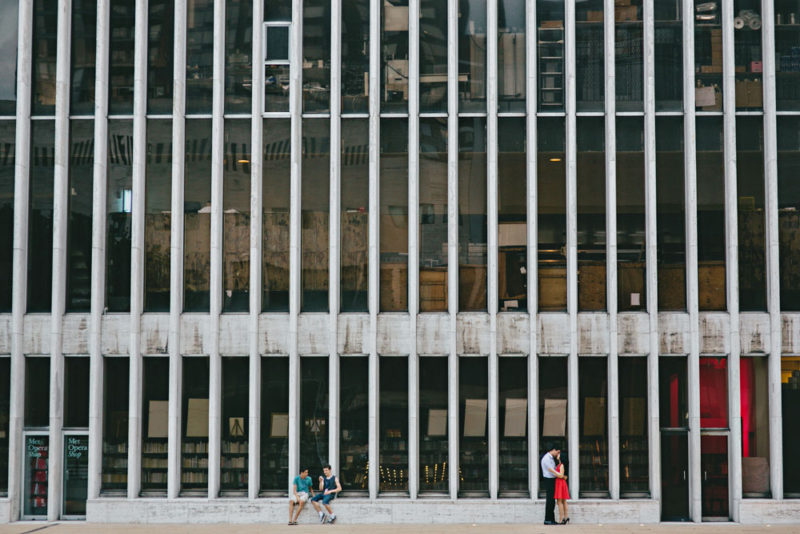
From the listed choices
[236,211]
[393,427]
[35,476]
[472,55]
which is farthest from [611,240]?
[35,476]

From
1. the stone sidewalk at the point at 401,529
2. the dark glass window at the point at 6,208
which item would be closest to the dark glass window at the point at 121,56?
the dark glass window at the point at 6,208

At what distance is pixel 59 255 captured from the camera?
21.9 meters

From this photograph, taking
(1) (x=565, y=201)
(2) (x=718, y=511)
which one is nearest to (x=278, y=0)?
(1) (x=565, y=201)

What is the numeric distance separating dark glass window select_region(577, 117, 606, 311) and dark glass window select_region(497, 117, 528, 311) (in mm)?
1328

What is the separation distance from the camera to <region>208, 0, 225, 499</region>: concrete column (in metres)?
21.5

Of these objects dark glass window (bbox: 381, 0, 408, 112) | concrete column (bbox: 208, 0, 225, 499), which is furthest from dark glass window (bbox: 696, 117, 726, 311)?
concrete column (bbox: 208, 0, 225, 499)

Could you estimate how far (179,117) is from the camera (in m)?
22.1

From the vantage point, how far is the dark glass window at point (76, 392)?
2200 centimetres

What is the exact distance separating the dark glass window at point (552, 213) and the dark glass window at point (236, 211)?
7105mm

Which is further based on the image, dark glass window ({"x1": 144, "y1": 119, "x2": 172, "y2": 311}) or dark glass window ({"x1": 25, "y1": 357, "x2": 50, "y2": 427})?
dark glass window ({"x1": 144, "y1": 119, "x2": 172, "y2": 311})

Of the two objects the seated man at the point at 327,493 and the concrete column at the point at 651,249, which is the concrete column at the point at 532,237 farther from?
the seated man at the point at 327,493

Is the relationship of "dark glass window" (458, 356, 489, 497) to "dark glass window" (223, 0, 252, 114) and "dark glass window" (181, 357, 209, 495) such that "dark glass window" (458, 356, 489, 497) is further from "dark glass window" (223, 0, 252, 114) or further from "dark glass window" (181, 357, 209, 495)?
"dark glass window" (223, 0, 252, 114)

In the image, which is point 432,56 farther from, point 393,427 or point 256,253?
point 393,427

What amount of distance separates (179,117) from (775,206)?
14473 millimetres
